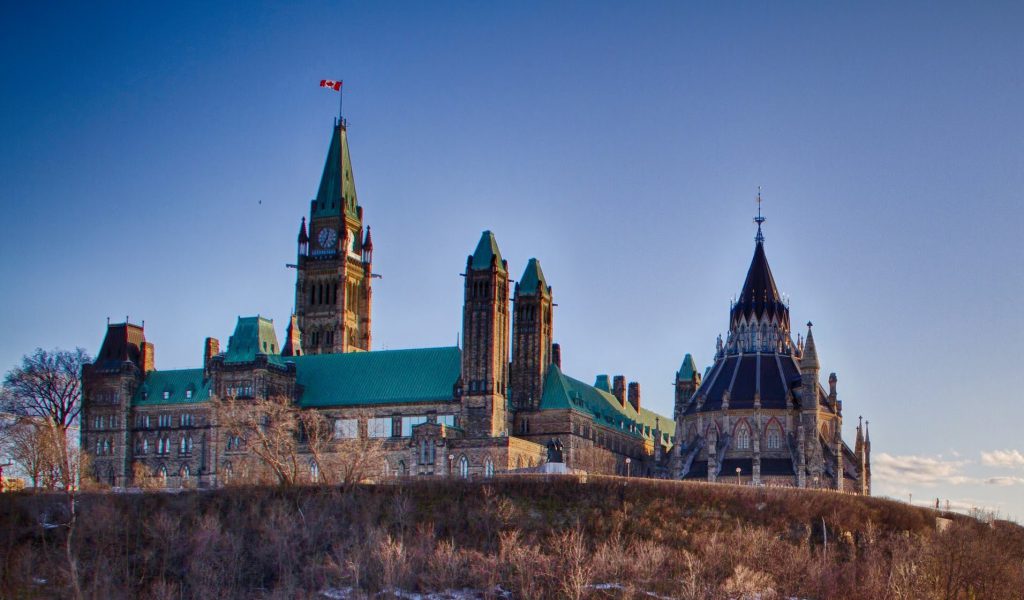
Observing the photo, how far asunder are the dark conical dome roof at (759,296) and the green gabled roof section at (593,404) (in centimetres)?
1592

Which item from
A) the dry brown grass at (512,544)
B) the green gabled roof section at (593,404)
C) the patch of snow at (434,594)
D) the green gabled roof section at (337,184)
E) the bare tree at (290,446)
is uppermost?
the green gabled roof section at (337,184)

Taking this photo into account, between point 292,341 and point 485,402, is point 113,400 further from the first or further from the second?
point 485,402

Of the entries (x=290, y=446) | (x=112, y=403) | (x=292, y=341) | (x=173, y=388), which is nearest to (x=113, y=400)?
(x=112, y=403)

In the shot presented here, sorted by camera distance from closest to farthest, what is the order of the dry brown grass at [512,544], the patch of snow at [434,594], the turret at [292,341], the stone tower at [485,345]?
the patch of snow at [434,594], the dry brown grass at [512,544], the stone tower at [485,345], the turret at [292,341]

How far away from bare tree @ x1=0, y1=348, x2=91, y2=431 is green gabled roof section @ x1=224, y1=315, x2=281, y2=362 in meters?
17.5

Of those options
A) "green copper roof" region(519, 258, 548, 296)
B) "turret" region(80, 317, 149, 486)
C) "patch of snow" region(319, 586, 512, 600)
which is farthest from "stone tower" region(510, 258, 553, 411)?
"patch of snow" region(319, 586, 512, 600)

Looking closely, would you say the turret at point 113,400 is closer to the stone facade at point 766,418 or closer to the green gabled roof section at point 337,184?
the green gabled roof section at point 337,184

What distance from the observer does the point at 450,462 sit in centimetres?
14038

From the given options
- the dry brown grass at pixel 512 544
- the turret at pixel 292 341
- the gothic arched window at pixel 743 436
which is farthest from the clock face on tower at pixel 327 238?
the dry brown grass at pixel 512 544

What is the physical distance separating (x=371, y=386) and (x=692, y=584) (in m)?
61.3

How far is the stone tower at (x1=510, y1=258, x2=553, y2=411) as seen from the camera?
152 m

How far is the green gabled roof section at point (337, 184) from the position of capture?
184500mm

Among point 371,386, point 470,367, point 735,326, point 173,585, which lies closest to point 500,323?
point 470,367

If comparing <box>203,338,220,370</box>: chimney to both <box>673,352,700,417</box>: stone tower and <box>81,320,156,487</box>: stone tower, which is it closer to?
<box>81,320,156,487</box>: stone tower
